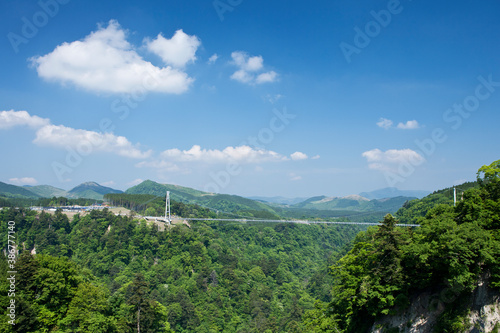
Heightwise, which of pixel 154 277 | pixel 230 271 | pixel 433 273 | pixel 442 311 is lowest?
pixel 230 271

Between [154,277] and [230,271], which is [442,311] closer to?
[154,277]

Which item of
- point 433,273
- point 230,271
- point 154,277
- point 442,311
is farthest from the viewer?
point 230,271

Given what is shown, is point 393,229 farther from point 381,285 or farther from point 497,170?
point 497,170

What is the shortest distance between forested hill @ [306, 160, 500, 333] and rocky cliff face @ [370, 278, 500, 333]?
3 centimetres

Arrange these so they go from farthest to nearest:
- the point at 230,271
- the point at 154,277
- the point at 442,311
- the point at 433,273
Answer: the point at 230,271
the point at 154,277
the point at 433,273
the point at 442,311

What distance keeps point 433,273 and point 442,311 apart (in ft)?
5.05

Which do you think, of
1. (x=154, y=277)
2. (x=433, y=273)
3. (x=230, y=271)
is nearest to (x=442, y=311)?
(x=433, y=273)

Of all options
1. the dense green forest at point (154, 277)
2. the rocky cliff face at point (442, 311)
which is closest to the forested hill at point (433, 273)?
the rocky cliff face at point (442, 311)

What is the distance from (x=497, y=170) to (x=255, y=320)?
4039cm

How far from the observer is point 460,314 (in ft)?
42.1

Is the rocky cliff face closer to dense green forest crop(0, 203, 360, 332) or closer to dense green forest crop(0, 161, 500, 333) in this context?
dense green forest crop(0, 161, 500, 333)

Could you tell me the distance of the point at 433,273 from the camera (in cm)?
1452

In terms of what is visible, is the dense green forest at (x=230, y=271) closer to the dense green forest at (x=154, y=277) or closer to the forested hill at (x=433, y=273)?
the forested hill at (x=433, y=273)

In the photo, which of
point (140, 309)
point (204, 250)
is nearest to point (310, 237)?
point (204, 250)
